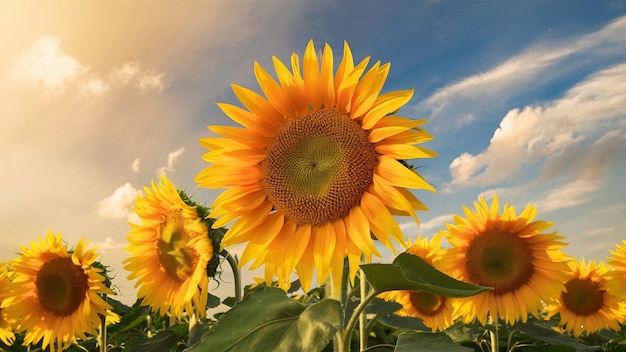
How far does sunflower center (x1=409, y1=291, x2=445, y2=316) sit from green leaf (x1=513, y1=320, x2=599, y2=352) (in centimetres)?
76

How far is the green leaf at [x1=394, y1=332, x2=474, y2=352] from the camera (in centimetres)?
238

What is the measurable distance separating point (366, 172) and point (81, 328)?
11.2 feet

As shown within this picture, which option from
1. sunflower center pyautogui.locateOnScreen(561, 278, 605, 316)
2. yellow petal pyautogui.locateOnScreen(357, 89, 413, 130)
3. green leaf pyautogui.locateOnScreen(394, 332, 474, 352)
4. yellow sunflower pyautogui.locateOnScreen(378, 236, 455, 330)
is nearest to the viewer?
green leaf pyautogui.locateOnScreen(394, 332, 474, 352)

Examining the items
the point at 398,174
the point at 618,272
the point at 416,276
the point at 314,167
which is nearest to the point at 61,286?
the point at 314,167

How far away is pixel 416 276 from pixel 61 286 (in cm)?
395

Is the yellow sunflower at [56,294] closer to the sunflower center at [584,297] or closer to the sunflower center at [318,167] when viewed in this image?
the sunflower center at [318,167]

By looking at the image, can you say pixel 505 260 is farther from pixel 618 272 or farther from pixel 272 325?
pixel 272 325

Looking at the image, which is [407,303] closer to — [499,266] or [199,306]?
[499,266]

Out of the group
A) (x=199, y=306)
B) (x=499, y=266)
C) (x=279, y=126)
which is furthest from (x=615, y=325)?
(x=279, y=126)

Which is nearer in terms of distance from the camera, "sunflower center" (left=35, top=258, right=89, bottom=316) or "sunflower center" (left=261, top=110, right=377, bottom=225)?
"sunflower center" (left=261, top=110, right=377, bottom=225)

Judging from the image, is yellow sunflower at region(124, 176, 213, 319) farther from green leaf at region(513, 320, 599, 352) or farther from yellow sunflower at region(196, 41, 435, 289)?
green leaf at region(513, 320, 599, 352)

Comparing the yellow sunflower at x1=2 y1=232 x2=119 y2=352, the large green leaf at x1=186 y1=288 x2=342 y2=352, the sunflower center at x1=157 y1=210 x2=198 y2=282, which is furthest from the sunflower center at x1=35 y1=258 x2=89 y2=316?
the large green leaf at x1=186 y1=288 x2=342 y2=352

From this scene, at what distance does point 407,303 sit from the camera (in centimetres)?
568

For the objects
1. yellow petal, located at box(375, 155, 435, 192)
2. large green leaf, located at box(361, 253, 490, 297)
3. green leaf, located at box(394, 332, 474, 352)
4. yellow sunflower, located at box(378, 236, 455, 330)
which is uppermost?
yellow sunflower, located at box(378, 236, 455, 330)
